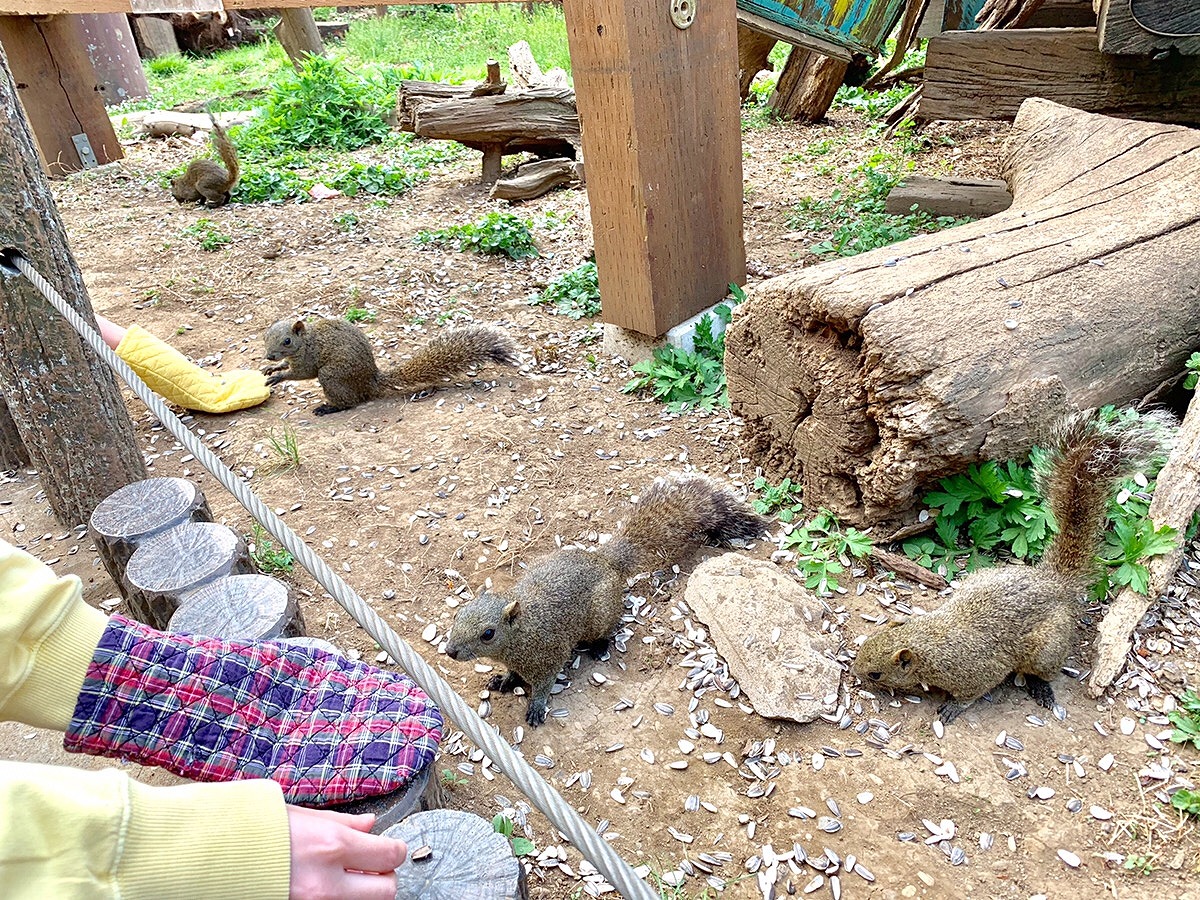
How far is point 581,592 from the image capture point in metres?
2.66

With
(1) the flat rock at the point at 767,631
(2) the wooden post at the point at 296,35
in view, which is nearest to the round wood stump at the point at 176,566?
(1) the flat rock at the point at 767,631

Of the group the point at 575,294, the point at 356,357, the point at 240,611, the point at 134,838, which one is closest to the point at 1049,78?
the point at 575,294

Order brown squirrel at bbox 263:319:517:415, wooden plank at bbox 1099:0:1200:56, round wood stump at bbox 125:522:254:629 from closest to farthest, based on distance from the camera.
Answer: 1. round wood stump at bbox 125:522:254:629
2. wooden plank at bbox 1099:0:1200:56
3. brown squirrel at bbox 263:319:517:415

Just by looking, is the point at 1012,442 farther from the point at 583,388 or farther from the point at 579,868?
the point at 583,388

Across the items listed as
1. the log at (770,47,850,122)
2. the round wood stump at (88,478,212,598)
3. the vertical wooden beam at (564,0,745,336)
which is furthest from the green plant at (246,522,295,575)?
the log at (770,47,850,122)

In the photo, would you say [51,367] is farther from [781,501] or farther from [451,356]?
[781,501]

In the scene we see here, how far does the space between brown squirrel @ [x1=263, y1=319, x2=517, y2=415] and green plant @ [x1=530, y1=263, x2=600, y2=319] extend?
0.87m

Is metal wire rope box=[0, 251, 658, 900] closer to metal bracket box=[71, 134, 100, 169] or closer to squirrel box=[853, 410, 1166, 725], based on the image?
squirrel box=[853, 410, 1166, 725]

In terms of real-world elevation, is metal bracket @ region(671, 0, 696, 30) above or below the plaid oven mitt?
above

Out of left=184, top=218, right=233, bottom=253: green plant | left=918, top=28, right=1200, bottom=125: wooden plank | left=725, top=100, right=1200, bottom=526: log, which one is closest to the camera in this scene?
left=725, top=100, right=1200, bottom=526: log

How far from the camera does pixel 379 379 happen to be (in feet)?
14.7

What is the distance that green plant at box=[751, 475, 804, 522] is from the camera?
3.26 meters

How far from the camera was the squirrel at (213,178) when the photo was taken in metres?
7.61

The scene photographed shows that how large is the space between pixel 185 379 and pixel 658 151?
9.38 ft
